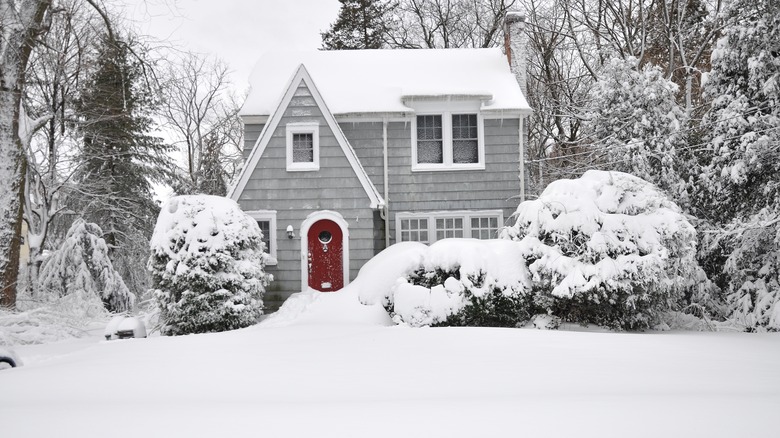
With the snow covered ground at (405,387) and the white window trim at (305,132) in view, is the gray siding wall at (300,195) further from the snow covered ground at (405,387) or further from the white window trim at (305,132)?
the snow covered ground at (405,387)

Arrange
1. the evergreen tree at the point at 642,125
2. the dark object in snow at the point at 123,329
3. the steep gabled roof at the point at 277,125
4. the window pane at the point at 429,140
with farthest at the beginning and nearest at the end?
1. the window pane at the point at 429,140
2. the steep gabled roof at the point at 277,125
3. the evergreen tree at the point at 642,125
4. the dark object in snow at the point at 123,329

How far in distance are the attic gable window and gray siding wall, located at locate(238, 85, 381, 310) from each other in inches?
99.5

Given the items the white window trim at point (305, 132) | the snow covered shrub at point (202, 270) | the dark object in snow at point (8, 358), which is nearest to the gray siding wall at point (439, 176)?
the white window trim at point (305, 132)

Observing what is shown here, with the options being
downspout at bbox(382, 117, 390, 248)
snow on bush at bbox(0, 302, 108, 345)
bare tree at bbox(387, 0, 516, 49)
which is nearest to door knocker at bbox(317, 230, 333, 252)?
downspout at bbox(382, 117, 390, 248)

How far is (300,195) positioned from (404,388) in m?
9.99

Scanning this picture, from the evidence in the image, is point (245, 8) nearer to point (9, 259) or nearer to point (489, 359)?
point (9, 259)

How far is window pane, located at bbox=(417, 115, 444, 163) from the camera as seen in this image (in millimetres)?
16547

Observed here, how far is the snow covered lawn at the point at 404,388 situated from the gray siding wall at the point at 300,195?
17.5 ft

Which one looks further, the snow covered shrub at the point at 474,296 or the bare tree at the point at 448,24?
the bare tree at the point at 448,24

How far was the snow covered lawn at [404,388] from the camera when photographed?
439 cm

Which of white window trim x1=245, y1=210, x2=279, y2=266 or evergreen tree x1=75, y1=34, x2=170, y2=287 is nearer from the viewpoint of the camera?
white window trim x1=245, y1=210, x2=279, y2=266

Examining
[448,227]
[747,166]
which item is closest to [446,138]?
[448,227]

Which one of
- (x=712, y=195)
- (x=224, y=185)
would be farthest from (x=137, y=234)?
(x=712, y=195)

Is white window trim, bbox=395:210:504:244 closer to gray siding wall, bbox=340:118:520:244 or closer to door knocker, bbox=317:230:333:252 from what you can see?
gray siding wall, bbox=340:118:520:244
